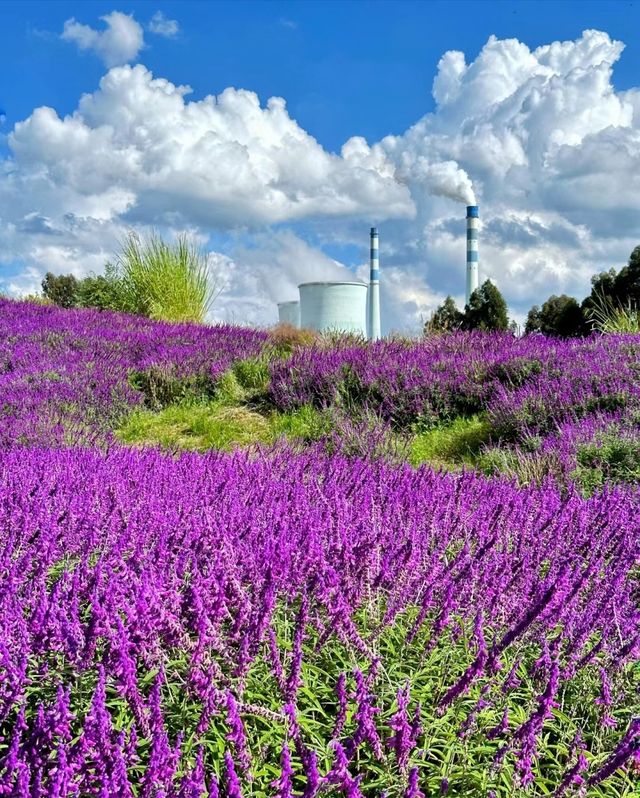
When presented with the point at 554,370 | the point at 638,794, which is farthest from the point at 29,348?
the point at 638,794

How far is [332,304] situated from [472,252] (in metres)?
13.8

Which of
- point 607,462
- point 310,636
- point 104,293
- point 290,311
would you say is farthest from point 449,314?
point 310,636

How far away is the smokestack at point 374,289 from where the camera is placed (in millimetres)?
31734

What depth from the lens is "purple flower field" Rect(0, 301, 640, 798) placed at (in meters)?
1.57

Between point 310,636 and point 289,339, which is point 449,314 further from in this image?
point 310,636

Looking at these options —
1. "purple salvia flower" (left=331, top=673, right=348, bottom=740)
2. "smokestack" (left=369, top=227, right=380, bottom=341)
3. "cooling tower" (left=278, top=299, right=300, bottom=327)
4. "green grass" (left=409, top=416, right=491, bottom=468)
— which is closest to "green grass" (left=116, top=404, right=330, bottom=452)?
"green grass" (left=409, top=416, right=491, bottom=468)

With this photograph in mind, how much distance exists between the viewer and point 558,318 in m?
18.1

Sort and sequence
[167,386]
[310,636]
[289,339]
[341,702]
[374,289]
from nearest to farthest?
1. [341,702]
2. [310,636]
3. [167,386]
4. [289,339]
5. [374,289]

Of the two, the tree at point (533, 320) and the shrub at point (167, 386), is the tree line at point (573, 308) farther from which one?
the shrub at point (167, 386)

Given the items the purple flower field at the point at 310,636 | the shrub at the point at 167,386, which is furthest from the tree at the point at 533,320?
the purple flower field at the point at 310,636

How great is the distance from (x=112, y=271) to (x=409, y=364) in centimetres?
1196

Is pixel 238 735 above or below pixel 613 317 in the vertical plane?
below

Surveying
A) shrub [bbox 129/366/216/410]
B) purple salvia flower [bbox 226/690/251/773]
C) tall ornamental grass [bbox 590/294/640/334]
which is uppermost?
tall ornamental grass [bbox 590/294/640/334]

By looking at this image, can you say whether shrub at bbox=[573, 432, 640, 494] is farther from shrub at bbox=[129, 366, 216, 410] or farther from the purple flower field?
shrub at bbox=[129, 366, 216, 410]
